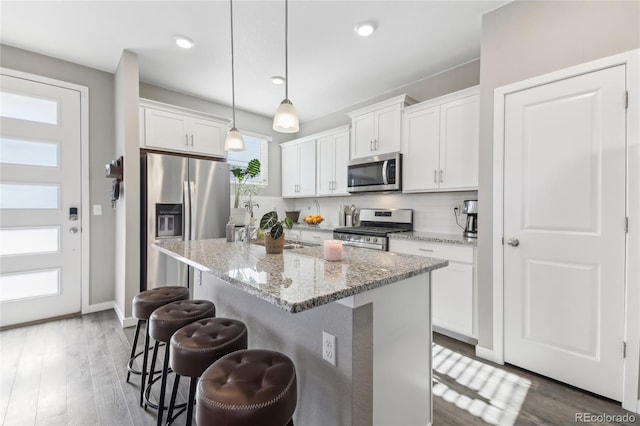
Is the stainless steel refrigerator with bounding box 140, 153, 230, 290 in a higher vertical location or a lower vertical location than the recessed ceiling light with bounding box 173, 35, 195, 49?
lower

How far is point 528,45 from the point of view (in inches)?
84.1

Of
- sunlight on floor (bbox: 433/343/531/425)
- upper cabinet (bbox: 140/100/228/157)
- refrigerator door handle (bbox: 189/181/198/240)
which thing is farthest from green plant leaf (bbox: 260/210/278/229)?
upper cabinet (bbox: 140/100/228/157)

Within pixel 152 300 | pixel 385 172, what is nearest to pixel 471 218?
pixel 385 172

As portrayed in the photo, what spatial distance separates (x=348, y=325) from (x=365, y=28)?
2.50m

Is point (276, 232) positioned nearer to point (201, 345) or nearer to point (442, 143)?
point (201, 345)

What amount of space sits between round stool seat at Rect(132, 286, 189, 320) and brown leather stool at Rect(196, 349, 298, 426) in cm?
102

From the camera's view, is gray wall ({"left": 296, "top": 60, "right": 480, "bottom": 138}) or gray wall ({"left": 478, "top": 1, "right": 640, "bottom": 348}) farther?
gray wall ({"left": 296, "top": 60, "right": 480, "bottom": 138})

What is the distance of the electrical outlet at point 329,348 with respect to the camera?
3.93 feet

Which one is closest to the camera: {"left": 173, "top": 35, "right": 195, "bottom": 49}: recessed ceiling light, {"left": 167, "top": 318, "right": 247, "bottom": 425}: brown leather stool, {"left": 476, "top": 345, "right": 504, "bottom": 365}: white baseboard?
{"left": 167, "top": 318, "right": 247, "bottom": 425}: brown leather stool

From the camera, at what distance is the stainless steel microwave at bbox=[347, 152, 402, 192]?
11.1 feet

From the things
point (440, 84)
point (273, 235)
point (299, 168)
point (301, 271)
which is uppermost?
point (440, 84)

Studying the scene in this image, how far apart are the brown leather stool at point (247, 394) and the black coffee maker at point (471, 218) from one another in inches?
95.7

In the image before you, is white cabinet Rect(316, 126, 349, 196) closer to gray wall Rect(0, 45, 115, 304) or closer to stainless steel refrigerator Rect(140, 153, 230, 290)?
stainless steel refrigerator Rect(140, 153, 230, 290)

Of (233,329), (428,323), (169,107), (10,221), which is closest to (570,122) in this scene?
(428,323)
